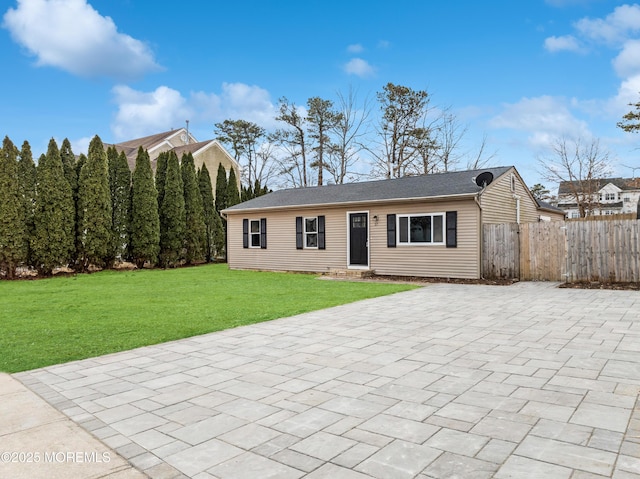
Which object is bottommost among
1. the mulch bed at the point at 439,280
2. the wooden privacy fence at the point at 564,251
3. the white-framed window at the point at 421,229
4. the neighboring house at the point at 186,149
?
the mulch bed at the point at 439,280

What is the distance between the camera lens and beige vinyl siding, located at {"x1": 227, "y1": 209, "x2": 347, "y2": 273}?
13689 mm

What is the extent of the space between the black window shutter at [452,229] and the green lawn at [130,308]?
2113 mm

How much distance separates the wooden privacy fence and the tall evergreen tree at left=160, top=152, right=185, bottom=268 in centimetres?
1179

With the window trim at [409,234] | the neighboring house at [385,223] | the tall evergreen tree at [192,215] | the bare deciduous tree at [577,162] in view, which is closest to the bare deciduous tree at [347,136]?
the neighboring house at [385,223]

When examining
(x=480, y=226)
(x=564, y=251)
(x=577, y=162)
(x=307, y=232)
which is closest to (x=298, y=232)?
(x=307, y=232)

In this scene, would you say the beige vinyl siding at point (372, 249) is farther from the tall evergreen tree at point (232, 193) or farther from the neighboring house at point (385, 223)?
the tall evergreen tree at point (232, 193)

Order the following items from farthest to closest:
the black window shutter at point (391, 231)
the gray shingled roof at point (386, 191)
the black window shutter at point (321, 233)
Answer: the black window shutter at point (321, 233) → the black window shutter at point (391, 231) → the gray shingled roof at point (386, 191)

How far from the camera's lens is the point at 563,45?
48.2 feet

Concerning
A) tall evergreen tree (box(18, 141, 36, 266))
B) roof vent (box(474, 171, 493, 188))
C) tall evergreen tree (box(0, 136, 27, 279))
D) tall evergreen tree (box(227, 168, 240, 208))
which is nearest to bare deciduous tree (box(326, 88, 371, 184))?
tall evergreen tree (box(227, 168, 240, 208))

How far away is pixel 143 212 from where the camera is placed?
1577 cm

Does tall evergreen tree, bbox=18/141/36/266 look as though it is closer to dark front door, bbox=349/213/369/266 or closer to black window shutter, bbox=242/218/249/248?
black window shutter, bbox=242/218/249/248

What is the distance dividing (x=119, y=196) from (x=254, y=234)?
17.4ft

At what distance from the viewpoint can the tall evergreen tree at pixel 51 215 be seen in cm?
1339

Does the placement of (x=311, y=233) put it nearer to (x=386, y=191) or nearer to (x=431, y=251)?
(x=386, y=191)
